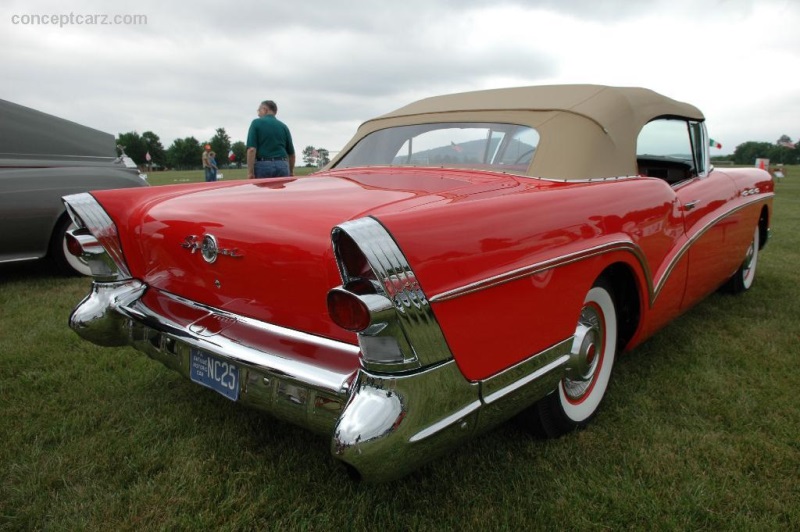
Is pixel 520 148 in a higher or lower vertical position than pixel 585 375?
higher

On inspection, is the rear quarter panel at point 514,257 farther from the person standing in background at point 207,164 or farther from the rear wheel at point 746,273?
the person standing in background at point 207,164

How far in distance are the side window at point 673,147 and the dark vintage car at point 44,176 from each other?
13.1ft

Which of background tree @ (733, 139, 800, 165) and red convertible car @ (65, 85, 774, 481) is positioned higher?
background tree @ (733, 139, 800, 165)

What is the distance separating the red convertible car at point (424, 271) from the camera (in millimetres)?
1427

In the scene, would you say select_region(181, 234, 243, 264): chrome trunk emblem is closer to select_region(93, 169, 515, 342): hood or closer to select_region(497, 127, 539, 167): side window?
select_region(93, 169, 515, 342): hood

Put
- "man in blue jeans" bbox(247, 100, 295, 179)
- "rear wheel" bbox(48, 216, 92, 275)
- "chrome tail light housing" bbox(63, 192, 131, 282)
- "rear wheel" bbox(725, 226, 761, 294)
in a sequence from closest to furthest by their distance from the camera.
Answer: "chrome tail light housing" bbox(63, 192, 131, 282) < "rear wheel" bbox(725, 226, 761, 294) < "rear wheel" bbox(48, 216, 92, 275) < "man in blue jeans" bbox(247, 100, 295, 179)

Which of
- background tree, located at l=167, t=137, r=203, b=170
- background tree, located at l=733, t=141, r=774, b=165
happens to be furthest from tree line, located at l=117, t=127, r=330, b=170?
background tree, located at l=733, t=141, r=774, b=165

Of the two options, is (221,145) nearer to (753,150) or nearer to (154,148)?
(154,148)

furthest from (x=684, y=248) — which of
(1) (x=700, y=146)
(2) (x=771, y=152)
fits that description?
(2) (x=771, y=152)

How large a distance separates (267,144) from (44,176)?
219 centimetres

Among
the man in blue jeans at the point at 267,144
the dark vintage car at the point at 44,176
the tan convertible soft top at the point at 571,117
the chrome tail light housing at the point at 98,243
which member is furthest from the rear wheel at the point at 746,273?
the dark vintage car at the point at 44,176

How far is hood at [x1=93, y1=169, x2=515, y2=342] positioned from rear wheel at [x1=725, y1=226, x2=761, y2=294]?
2971mm

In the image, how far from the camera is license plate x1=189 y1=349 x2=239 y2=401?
1.82m

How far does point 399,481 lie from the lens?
1955mm
